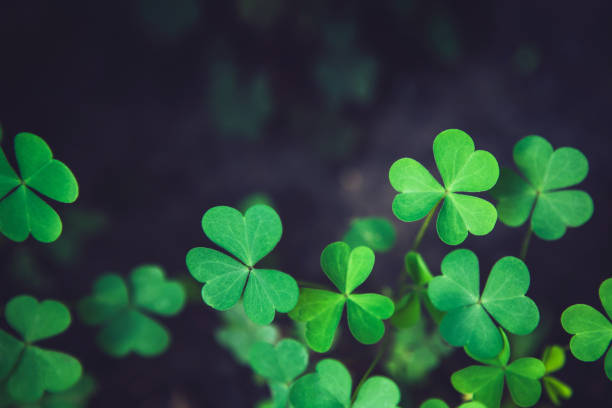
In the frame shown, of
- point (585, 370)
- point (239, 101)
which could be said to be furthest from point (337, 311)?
point (239, 101)

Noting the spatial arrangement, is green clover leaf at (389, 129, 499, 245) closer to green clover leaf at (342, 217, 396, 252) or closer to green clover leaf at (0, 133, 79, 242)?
green clover leaf at (342, 217, 396, 252)

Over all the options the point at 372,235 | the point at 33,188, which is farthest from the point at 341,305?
the point at 33,188

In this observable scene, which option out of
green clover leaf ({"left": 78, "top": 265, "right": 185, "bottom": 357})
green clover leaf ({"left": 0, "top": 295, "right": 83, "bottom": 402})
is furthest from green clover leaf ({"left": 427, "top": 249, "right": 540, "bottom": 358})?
green clover leaf ({"left": 0, "top": 295, "right": 83, "bottom": 402})

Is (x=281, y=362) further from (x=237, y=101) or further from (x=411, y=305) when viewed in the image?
(x=237, y=101)

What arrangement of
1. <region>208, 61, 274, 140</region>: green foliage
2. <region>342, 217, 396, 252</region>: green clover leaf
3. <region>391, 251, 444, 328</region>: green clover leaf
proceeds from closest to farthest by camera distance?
<region>391, 251, 444, 328</region>: green clover leaf
<region>342, 217, 396, 252</region>: green clover leaf
<region>208, 61, 274, 140</region>: green foliage

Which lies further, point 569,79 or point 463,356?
point 569,79

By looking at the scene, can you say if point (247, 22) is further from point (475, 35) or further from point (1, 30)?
point (475, 35)

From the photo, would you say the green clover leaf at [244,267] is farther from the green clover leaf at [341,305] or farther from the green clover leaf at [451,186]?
the green clover leaf at [451,186]

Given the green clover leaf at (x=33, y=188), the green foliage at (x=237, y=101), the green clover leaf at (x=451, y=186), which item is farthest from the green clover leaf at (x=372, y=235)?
the green foliage at (x=237, y=101)
